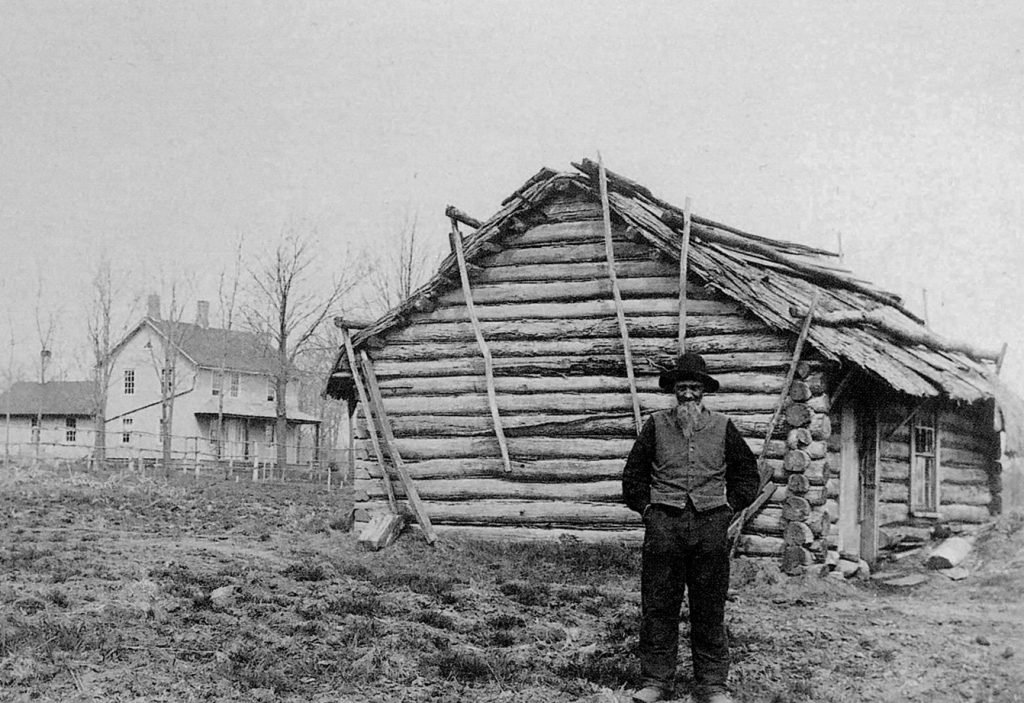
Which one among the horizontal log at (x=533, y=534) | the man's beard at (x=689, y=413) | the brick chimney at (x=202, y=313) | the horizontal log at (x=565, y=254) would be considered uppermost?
the brick chimney at (x=202, y=313)

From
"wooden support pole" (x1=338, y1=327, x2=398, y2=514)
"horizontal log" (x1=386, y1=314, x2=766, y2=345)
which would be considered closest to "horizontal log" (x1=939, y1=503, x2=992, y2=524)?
"horizontal log" (x1=386, y1=314, x2=766, y2=345)

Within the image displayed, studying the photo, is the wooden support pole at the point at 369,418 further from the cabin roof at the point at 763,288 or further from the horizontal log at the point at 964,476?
the horizontal log at the point at 964,476

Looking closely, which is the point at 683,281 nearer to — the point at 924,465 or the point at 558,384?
the point at 558,384

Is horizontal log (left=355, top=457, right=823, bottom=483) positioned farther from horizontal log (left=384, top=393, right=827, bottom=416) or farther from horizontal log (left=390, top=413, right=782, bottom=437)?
horizontal log (left=384, top=393, right=827, bottom=416)

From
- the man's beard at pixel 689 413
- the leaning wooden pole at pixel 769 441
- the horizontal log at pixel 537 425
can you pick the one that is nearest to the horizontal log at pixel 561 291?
the horizontal log at pixel 537 425

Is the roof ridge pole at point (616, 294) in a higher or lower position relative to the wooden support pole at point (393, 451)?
higher

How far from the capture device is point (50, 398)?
57625 mm

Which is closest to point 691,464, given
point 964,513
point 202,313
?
point 964,513

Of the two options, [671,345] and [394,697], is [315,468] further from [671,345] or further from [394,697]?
[394,697]

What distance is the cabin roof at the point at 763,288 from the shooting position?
12617mm

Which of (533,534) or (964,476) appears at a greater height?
(964,476)

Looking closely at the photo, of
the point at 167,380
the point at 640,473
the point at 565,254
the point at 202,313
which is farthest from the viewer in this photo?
the point at 202,313

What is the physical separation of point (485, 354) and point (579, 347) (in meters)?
1.31

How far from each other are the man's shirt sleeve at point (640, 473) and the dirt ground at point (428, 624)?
1.30 m
